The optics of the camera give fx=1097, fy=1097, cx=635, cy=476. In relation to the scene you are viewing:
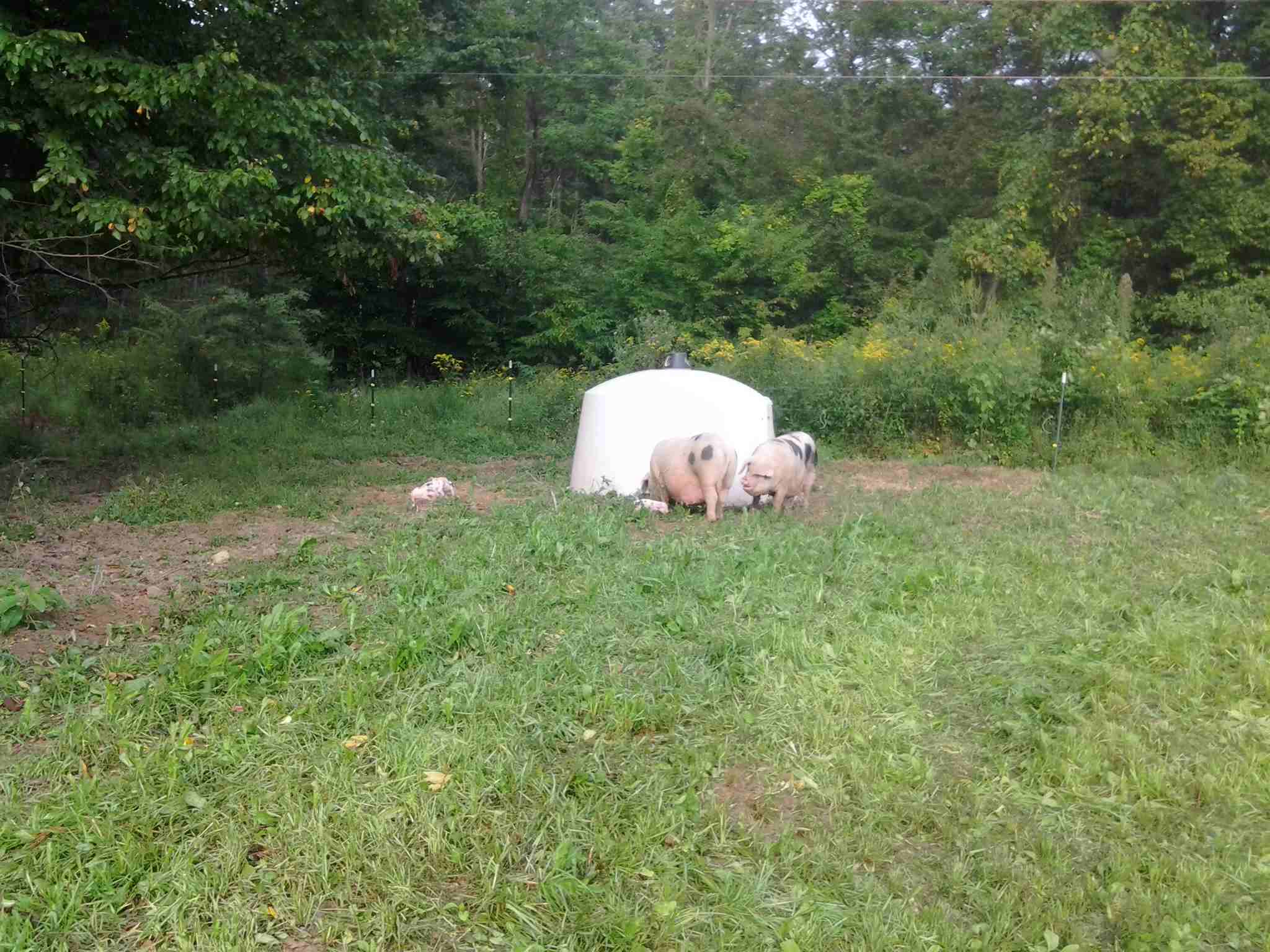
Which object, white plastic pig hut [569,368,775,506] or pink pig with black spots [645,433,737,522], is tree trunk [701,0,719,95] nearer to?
white plastic pig hut [569,368,775,506]

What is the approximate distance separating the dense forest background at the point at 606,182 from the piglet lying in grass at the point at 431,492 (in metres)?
2.39

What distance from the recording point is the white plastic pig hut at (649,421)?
1050 cm

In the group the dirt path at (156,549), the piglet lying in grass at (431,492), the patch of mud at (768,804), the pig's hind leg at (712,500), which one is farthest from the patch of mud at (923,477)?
the patch of mud at (768,804)

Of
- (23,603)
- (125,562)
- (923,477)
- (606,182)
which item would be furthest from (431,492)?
(606,182)

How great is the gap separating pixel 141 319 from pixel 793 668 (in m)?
16.6

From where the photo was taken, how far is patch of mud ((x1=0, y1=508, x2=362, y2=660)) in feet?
19.1

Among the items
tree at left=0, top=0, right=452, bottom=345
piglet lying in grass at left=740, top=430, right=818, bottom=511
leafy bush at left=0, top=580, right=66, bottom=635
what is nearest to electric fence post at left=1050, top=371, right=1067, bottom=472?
piglet lying in grass at left=740, top=430, right=818, bottom=511

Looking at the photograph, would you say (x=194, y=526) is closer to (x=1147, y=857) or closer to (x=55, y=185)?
(x=55, y=185)

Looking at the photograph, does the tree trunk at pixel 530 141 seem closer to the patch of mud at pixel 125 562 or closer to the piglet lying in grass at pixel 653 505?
the piglet lying in grass at pixel 653 505

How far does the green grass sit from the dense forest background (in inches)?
179

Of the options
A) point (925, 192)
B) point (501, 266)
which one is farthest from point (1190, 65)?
point (501, 266)

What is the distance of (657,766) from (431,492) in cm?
622

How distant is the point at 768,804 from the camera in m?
4.25

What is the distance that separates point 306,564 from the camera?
727cm
